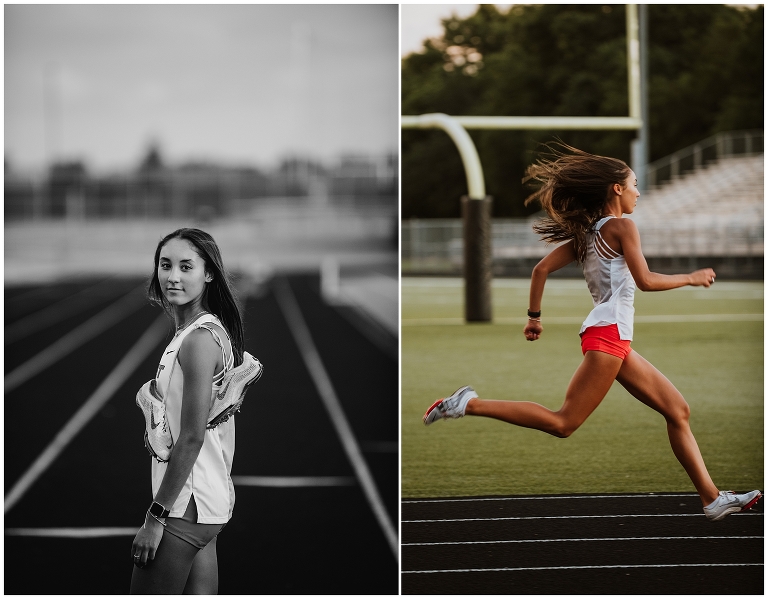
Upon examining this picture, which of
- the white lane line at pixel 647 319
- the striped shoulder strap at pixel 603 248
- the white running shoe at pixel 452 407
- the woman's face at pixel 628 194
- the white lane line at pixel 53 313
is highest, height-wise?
the woman's face at pixel 628 194

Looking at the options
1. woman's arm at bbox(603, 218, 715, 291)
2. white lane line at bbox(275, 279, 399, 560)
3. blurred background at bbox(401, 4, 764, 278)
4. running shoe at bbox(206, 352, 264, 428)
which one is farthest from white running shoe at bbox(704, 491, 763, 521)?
blurred background at bbox(401, 4, 764, 278)

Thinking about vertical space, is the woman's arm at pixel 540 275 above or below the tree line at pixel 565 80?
below

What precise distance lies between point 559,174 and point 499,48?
6533 millimetres

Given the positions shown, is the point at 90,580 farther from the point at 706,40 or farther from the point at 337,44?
the point at 706,40

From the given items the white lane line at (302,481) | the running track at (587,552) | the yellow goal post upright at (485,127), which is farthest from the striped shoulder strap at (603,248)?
the white lane line at (302,481)

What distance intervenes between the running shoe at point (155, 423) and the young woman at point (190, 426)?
0.02 m

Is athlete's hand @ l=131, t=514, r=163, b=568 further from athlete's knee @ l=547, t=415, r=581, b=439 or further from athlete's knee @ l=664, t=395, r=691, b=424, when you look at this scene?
athlete's knee @ l=664, t=395, r=691, b=424

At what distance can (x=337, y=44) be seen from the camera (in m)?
3.77

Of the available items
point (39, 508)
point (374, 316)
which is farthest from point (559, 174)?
point (374, 316)

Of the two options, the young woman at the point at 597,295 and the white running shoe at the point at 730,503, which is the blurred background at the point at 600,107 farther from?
the white running shoe at the point at 730,503

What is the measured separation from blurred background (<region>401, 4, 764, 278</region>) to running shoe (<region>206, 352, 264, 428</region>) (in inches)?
118

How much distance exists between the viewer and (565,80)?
10836 millimetres

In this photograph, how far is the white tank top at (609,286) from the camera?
8.85 ft

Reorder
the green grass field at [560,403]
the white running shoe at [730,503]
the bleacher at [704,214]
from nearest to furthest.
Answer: the white running shoe at [730,503]
the green grass field at [560,403]
the bleacher at [704,214]
